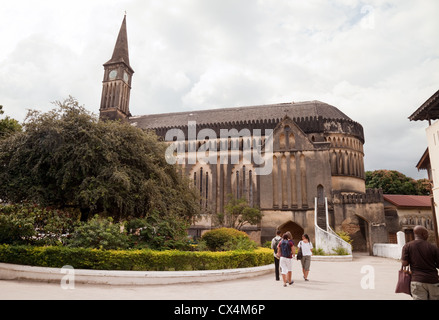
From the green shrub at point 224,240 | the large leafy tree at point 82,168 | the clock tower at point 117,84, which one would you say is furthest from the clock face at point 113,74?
the green shrub at point 224,240

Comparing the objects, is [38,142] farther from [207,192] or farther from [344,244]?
[207,192]

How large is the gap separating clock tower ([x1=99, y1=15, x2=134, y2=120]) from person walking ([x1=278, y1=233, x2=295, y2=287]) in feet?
133

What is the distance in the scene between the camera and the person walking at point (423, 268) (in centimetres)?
491

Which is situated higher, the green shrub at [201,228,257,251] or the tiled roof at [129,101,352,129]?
the tiled roof at [129,101,352,129]

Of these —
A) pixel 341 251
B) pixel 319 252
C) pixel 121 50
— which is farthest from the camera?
pixel 121 50

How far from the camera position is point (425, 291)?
16.2 ft

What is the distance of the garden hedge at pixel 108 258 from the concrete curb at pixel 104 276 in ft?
1.36

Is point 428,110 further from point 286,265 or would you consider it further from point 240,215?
point 240,215

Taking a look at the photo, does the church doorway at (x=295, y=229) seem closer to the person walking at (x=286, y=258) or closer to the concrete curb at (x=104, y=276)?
the person walking at (x=286, y=258)

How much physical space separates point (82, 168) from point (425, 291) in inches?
456

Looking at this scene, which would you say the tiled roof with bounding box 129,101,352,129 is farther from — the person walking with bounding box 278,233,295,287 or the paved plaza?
the paved plaza

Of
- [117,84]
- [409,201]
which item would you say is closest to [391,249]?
[409,201]

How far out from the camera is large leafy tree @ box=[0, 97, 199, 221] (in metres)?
12.2

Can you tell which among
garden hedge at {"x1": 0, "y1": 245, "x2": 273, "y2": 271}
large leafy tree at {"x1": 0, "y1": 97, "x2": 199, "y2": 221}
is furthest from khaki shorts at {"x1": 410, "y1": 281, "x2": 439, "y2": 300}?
large leafy tree at {"x1": 0, "y1": 97, "x2": 199, "y2": 221}
